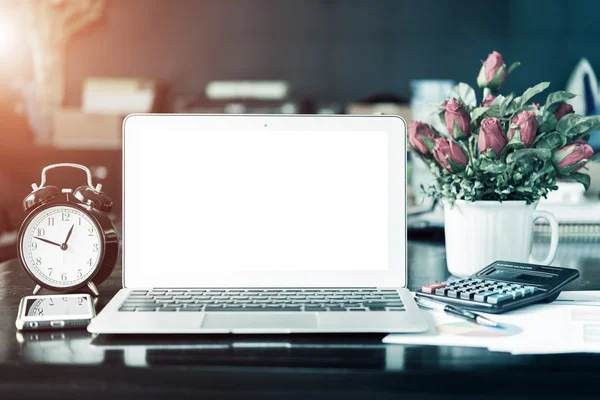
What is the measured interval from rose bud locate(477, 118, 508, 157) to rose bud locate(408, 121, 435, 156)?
0.11 metres

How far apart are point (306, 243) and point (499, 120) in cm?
36

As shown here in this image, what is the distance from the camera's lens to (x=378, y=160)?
2.78 ft

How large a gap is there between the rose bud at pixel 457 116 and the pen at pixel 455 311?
30 cm

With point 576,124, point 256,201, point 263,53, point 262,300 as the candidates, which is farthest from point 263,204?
point 263,53

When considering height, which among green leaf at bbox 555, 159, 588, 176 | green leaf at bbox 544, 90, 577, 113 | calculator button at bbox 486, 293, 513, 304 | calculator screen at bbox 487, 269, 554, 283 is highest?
green leaf at bbox 544, 90, 577, 113

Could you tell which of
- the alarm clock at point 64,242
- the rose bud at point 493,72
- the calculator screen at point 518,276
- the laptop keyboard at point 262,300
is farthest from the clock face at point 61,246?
the rose bud at point 493,72

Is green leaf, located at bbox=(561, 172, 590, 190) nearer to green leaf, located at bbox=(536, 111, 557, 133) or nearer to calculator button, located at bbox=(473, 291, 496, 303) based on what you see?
green leaf, located at bbox=(536, 111, 557, 133)

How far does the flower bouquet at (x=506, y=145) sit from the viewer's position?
0.92 m

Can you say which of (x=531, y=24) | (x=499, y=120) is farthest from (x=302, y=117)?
(x=531, y=24)

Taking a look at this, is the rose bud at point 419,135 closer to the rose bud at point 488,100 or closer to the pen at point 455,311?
the rose bud at point 488,100

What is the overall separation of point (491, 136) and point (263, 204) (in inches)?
13.6

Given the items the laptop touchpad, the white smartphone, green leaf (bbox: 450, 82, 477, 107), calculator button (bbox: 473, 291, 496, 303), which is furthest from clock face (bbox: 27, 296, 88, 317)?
green leaf (bbox: 450, 82, 477, 107)

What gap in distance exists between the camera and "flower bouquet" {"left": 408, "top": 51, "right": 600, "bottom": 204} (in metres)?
0.92

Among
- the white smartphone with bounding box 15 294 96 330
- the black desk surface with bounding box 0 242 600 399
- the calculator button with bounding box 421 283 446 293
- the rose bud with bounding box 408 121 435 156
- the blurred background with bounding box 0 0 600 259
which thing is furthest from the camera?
the blurred background with bounding box 0 0 600 259
